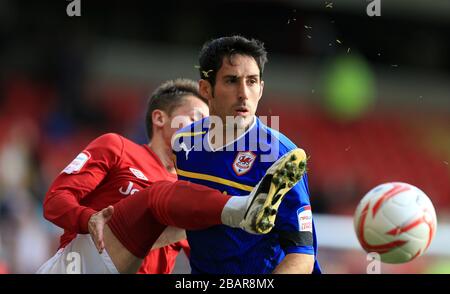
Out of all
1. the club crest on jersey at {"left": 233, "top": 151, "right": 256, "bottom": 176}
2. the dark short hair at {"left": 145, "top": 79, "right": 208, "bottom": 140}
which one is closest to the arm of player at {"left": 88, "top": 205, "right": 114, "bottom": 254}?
the club crest on jersey at {"left": 233, "top": 151, "right": 256, "bottom": 176}

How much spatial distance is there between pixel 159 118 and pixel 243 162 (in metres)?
1.32

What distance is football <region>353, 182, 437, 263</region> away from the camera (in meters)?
4.45

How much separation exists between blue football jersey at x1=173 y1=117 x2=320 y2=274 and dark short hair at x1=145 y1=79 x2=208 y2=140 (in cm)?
105

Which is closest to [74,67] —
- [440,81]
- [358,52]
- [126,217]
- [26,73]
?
[26,73]

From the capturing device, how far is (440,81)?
703 inches

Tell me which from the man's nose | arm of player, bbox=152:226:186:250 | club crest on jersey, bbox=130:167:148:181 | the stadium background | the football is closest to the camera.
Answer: the football

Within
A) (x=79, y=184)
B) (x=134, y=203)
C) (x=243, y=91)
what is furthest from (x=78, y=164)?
(x=243, y=91)

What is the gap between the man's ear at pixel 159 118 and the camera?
5.82 metres

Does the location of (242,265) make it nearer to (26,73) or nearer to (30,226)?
(30,226)

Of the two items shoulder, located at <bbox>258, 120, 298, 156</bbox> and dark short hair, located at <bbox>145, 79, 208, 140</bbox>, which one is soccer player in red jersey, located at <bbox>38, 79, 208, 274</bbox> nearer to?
dark short hair, located at <bbox>145, 79, 208, 140</bbox>

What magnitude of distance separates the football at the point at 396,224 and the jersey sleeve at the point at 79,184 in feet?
5.12

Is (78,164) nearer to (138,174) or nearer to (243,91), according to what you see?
(138,174)

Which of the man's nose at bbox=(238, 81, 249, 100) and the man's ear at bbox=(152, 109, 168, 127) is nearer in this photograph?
the man's nose at bbox=(238, 81, 249, 100)

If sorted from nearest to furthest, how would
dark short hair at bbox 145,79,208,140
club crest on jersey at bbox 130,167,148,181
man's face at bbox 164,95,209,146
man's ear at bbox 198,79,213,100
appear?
1. man's ear at bbox 198,79,213,100
2. club crest on jersey at bbox 130,167,148,181
3. man's face at bbox 164,95,209,146
4. dark short hair at bbox 145,79,208,140
